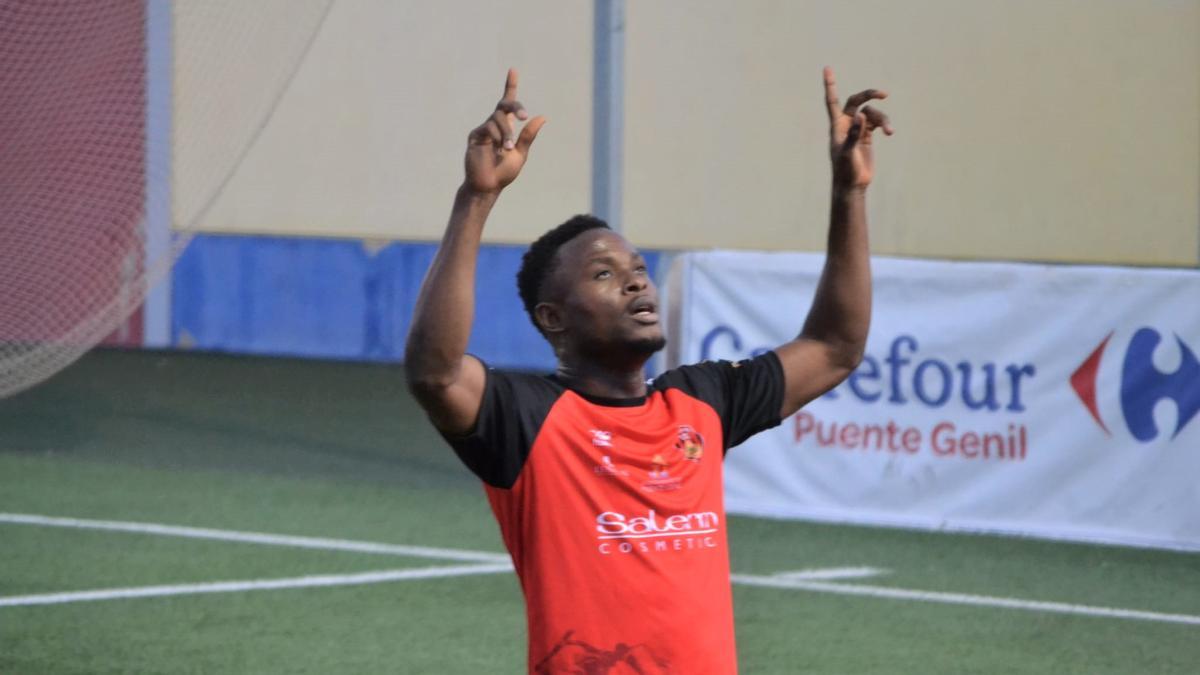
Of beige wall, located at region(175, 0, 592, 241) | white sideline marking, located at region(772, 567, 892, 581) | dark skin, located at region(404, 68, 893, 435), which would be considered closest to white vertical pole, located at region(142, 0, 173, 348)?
white sideline marking, located at region(772, 567, 892, 581)

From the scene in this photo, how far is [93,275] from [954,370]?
4.06 m

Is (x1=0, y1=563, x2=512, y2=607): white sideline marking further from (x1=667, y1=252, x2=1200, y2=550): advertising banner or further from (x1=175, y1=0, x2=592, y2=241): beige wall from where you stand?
(x1=175, y1=0, x2=592, y2=241): beige wall

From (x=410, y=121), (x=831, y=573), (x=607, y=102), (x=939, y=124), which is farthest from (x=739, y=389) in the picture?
(x=410, y=121)

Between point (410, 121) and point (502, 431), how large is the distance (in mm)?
14991

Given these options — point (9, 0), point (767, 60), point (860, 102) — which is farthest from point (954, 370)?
point (767, 60)

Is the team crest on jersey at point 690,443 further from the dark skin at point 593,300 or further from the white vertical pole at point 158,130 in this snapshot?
the white vertical pole at point 158,130

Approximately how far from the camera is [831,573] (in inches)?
354

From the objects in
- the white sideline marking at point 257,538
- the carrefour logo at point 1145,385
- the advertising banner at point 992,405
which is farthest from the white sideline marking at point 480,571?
the carrefour logo at point 1145,385

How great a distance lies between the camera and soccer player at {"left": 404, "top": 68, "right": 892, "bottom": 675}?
3.62 m

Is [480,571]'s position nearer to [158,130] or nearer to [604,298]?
[158,130]

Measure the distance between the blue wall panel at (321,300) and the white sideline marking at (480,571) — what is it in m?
8.10

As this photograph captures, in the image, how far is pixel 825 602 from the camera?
8.36 m

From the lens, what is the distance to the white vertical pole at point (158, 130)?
832 centimetres

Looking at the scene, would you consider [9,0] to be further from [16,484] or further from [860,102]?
[860,102]
